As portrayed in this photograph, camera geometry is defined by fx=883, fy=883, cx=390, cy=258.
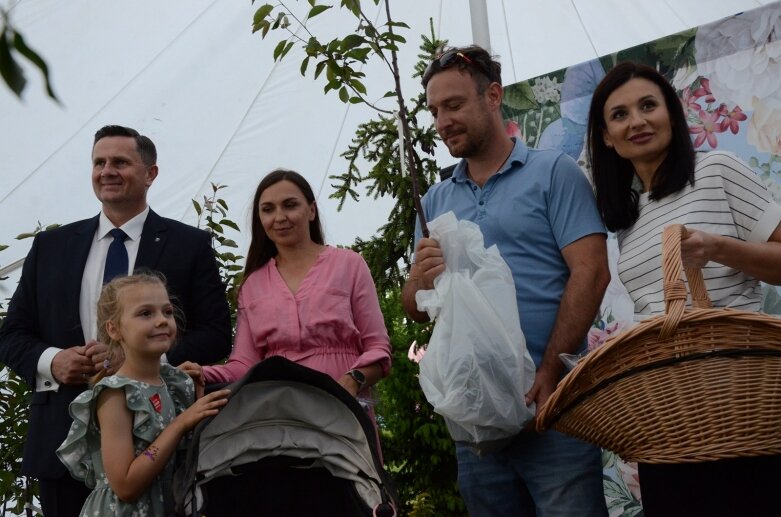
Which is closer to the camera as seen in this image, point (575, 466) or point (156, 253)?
point (575, 466)

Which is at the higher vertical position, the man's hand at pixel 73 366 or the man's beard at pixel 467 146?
the man's beard at pixel 467 146

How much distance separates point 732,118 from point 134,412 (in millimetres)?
2474

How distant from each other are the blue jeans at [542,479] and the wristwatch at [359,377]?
1.54 feet

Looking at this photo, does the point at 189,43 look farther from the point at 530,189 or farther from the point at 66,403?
the point at 530,189

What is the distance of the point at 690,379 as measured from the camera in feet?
5.53

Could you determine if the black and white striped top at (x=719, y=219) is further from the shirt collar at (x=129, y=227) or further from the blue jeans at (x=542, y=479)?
the shirt collar at (x=129, y=227)

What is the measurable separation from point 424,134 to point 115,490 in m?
2.89

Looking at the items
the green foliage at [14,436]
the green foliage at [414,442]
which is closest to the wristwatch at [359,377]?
the green foliage at [414,442]

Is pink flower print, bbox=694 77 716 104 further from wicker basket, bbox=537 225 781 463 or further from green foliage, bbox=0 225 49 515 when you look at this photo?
green foliage, bbox=0 225 49 515

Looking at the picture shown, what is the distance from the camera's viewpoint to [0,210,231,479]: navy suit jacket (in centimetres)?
276

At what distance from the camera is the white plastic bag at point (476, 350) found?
2.14 metres

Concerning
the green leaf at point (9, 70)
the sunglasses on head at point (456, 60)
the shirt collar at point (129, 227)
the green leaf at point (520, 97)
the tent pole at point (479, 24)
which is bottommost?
the green leaf at point (9, 70)

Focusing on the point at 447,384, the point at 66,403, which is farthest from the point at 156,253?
the point at 447,384

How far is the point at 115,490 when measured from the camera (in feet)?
7.66
